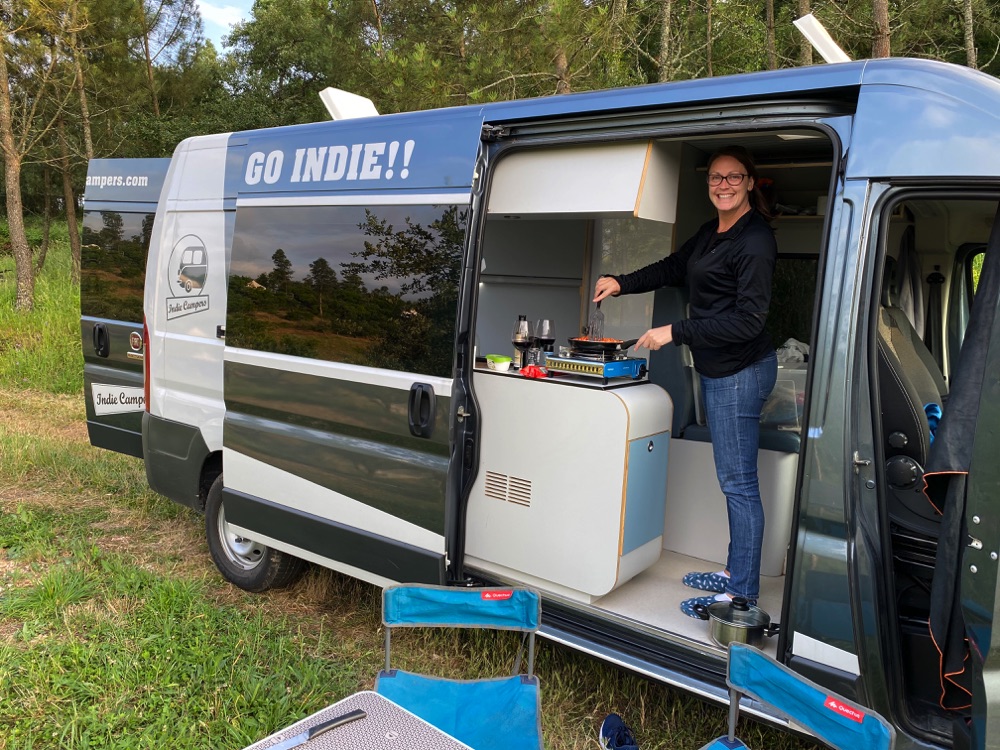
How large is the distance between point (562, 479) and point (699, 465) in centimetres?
96

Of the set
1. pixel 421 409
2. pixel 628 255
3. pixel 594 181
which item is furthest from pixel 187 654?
pixel 628 255

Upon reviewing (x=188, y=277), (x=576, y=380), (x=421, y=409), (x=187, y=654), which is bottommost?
(x=187, y=654)

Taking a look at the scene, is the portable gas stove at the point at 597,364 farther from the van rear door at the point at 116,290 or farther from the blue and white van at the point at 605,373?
the van rear door at the point at 116,290

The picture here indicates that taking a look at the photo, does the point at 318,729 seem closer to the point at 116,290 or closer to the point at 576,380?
the point at 576,380

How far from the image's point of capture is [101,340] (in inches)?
235

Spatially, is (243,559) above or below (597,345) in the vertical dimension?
below

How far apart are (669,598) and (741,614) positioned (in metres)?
0.54

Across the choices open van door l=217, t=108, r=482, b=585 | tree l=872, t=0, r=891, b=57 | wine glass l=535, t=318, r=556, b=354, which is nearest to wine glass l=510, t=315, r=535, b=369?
wine glass l=535, t=318, r=556, b=354

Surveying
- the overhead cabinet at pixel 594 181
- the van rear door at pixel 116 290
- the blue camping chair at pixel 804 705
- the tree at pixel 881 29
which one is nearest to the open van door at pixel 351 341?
the overhead cabinet at pixel 594 181

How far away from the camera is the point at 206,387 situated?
446cm

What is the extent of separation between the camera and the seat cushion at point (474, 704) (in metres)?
2.38

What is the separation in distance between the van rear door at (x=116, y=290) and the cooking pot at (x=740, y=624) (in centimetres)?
439

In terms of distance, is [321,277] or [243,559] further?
[243,559]

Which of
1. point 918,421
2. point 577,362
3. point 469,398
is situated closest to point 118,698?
point 469,398
